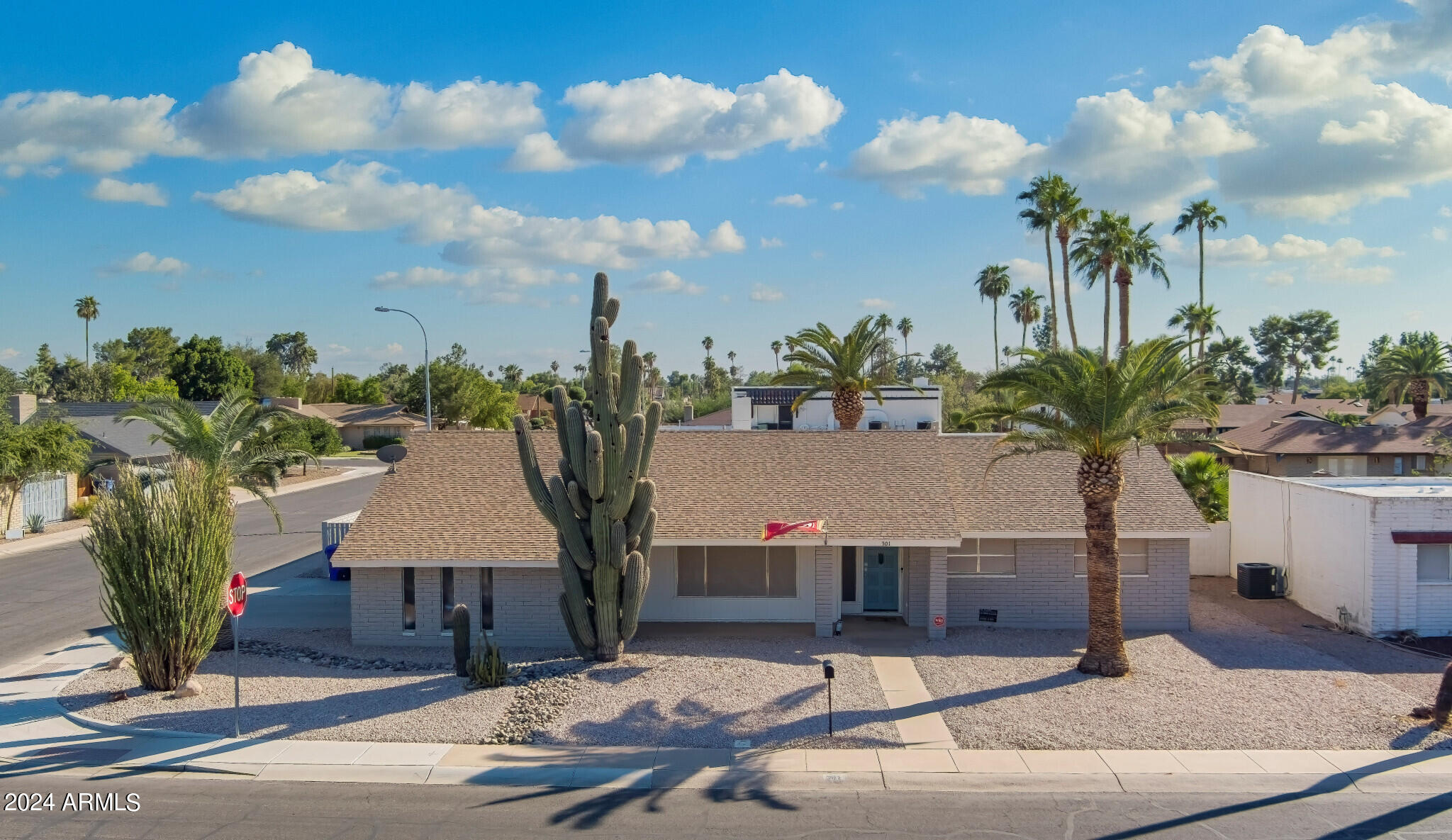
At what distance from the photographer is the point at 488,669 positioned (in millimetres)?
15703

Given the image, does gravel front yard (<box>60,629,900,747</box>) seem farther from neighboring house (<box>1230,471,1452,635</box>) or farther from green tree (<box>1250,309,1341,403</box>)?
green tree (<box>1250,309,1341,403</box>)

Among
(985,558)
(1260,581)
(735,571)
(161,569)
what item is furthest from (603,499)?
(1260,581)

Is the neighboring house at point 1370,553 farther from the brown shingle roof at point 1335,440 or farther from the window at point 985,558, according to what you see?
the brown shingle roof at point 1335,440

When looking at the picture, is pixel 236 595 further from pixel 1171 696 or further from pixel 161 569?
pixel 1171 696

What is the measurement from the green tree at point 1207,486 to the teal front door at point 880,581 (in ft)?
34.5

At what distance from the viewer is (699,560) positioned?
19953 millimetres

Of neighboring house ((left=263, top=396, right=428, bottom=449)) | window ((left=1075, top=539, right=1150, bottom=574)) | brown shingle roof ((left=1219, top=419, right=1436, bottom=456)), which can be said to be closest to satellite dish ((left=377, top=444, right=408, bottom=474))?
window ((left=1075, top=539, right=1150, bottom=574))

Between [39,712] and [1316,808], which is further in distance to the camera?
[39,712]

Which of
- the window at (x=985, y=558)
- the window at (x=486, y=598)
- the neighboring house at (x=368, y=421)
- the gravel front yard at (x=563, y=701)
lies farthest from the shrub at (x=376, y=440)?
the window at (x=985, y=558)

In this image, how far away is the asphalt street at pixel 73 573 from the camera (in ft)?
65.0

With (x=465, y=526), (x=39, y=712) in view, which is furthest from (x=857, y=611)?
(x=39, y=712)

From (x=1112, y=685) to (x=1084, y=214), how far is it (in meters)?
41.1

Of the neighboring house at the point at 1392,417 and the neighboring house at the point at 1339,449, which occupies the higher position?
the neighboring house at the point at 1392,417

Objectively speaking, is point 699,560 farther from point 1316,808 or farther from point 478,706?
point 1316,808
